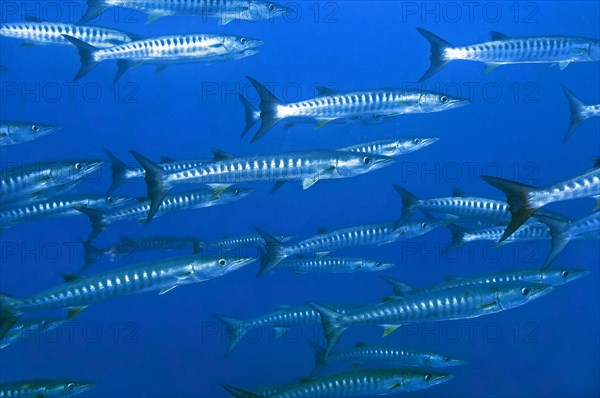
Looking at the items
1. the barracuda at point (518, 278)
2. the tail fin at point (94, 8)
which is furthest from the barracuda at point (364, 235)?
the tail fin at point (94, 8)

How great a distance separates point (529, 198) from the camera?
4.57 m

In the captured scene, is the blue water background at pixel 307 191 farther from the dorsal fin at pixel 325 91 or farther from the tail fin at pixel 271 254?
the dorsal fin at pixel 325 91

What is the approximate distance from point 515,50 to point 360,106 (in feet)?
8.17

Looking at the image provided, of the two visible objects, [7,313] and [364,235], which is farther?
[364,235]

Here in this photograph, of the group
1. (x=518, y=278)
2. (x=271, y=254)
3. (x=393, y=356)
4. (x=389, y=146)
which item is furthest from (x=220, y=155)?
(x=518, y=278)

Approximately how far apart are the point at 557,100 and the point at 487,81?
315cm

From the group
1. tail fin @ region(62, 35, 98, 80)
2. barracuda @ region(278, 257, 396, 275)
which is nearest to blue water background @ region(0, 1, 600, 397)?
barracuda @ region(278, 257, 396, 275)

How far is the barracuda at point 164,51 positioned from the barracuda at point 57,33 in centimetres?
44

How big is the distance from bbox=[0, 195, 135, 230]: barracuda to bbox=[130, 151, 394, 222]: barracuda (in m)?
2.38

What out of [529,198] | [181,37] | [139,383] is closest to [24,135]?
[181,37]

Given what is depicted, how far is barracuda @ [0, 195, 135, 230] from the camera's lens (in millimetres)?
7827

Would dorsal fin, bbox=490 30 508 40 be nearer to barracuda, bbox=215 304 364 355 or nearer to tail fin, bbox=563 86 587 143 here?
tail fin, bbox=563 86 587 143

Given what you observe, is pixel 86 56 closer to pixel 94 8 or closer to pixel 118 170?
pixel 94 8

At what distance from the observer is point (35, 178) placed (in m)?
7.07
